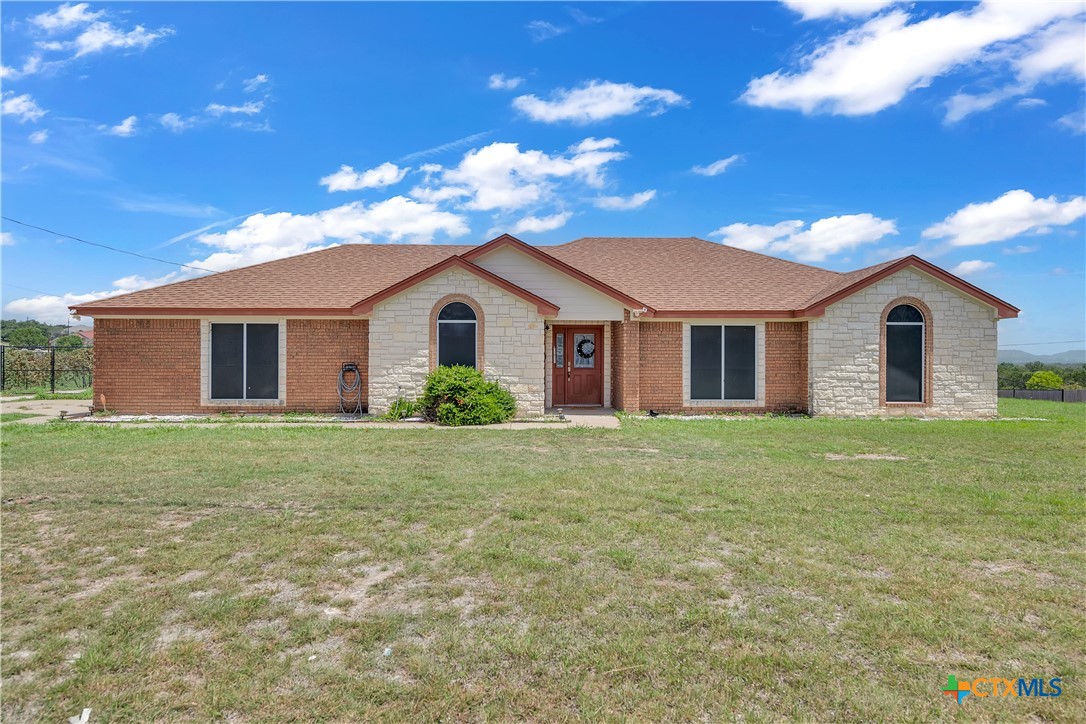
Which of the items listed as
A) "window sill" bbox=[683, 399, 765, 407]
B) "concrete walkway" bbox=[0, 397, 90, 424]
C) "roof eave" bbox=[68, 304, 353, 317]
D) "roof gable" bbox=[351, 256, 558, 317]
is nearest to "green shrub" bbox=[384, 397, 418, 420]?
"roof gable" bbox=[351, 256, 558, 317]

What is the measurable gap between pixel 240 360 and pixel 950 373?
1848 cm

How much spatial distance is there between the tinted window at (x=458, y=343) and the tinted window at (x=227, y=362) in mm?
5352

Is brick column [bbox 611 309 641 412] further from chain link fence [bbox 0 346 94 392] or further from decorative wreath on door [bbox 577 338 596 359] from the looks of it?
chain link fence [bbox 0 346 94 392]

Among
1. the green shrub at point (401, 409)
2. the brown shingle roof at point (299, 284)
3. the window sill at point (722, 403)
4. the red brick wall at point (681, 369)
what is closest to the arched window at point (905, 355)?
the red brick wall at point (681, 369)

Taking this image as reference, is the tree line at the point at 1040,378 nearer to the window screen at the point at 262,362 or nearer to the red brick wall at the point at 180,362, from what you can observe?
the red brick wall at the point at 180,362

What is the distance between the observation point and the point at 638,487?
7.12 metres

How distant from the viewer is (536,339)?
47.4 feet

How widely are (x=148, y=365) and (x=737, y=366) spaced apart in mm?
15401

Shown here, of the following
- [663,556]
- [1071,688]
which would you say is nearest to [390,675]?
[663,556]

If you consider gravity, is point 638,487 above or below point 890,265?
Answer: below

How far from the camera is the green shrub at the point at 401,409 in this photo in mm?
14039

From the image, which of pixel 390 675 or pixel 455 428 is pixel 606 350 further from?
pixel 390 675

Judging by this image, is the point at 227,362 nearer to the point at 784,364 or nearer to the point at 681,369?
the point at 681,369

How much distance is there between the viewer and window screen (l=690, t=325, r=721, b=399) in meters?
15.9
